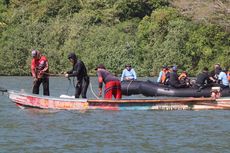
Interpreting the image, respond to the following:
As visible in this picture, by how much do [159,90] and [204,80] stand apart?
2.24 metres

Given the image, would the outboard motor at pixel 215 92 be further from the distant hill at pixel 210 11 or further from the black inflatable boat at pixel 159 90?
the distant hill at pixel 210 11

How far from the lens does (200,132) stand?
20.8 metres

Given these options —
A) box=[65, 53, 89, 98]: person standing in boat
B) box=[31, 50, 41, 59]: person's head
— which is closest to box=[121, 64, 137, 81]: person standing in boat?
box=[65, 53, 89, 98]: person standing in boat

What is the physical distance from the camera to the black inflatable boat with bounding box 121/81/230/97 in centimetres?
2806

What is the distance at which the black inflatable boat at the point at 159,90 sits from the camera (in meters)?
28.1

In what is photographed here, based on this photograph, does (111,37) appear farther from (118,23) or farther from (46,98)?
(46,98)

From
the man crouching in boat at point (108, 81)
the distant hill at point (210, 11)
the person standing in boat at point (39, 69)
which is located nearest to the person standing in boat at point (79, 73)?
the man crouching in boat at point (108, 81)

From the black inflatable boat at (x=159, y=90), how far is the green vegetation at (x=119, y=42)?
40676 mm

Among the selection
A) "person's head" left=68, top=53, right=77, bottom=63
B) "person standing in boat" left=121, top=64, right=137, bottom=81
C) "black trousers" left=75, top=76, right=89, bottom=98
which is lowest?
"black trousers" left=75, top=76, right=89, bottom=98

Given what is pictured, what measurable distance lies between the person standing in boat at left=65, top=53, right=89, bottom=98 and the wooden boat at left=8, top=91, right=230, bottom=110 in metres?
0.77

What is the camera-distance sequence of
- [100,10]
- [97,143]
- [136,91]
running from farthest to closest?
[100,10], [136,91], [97,143]

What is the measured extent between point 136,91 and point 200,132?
9690 millimetres

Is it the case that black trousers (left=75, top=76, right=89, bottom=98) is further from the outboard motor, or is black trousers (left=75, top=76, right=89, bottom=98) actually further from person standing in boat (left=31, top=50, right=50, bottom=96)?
the outboard motor

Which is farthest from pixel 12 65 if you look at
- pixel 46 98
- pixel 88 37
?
pixel 46 98
